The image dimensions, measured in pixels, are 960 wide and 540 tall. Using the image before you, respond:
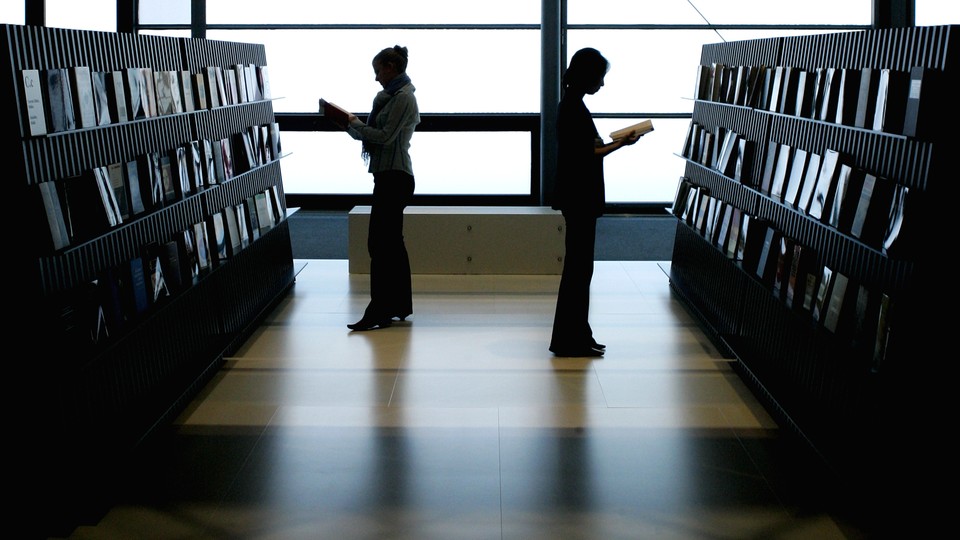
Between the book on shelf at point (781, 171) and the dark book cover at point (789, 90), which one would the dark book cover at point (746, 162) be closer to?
the book on shelf at point (781, 171)

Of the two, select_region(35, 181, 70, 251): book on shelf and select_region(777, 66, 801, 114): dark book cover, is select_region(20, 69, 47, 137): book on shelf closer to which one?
select_region(35, 181, 70, 251): book on shelf

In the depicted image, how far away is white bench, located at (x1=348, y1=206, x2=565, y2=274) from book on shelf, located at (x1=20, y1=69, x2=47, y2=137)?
443cm

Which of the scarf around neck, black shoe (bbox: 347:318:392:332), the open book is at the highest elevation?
the scarf around neck

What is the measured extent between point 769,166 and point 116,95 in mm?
3143

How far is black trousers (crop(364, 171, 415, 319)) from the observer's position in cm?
591

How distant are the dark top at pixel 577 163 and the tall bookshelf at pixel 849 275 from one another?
844 mm

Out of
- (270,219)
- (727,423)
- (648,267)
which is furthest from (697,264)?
(270,219)

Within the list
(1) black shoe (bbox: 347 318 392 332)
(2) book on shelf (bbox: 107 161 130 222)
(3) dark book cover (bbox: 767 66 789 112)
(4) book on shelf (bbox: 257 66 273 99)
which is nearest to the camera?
(2) book on shelf (bbox: 107 161 130 222)

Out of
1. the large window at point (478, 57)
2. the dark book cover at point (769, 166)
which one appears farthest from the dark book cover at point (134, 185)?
the large window at point (478, 57)

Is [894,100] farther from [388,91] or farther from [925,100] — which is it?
[388,91]

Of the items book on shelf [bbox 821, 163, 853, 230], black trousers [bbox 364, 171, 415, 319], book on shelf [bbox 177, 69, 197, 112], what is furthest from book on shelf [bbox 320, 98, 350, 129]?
book on shelf [bbox 821, 163, 853, 230]

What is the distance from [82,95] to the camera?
3.79 m

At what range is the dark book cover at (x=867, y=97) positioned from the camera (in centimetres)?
375

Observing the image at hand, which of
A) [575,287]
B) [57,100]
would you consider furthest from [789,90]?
[57,100]
